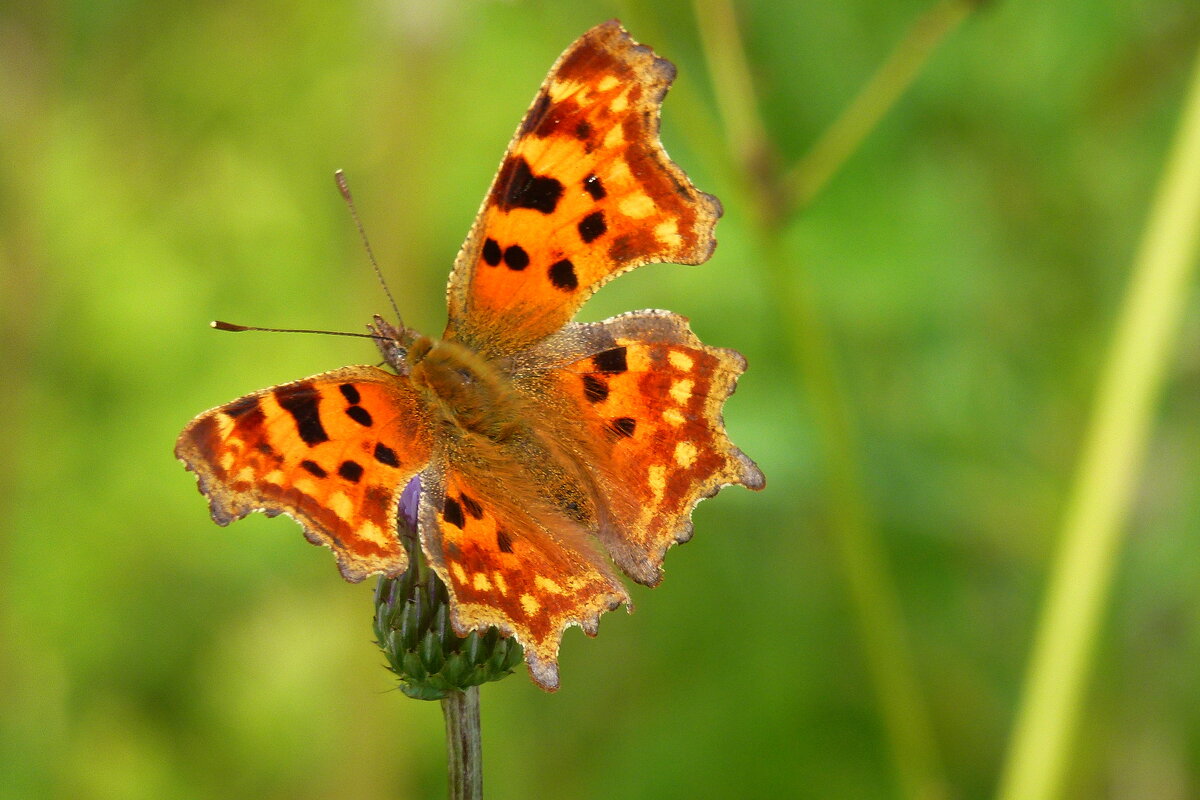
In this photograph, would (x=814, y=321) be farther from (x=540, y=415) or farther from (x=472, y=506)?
(x=472, y=506)

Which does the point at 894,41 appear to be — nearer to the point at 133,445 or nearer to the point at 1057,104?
the point at 1057,104

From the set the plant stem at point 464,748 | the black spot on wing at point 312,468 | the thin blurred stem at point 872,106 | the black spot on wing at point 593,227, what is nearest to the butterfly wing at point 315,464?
the black spot on wing at point 312,468

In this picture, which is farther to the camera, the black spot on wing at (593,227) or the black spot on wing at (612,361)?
the black spot on wing at (612,361)

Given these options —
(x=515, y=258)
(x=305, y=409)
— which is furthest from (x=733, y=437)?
(x=305, y=409)

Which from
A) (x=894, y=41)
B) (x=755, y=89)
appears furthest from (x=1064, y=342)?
(x=755, y=89)

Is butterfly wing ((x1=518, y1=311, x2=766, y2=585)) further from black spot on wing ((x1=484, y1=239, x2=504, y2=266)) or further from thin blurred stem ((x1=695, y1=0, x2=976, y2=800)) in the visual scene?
thin blurred stem ((x1=695, y1=0, x2=976, y2=800))

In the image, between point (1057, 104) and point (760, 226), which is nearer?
point (760, 226)

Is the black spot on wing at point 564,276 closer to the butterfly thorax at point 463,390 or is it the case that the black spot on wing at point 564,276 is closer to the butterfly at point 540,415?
the butterfly at point 540,415
